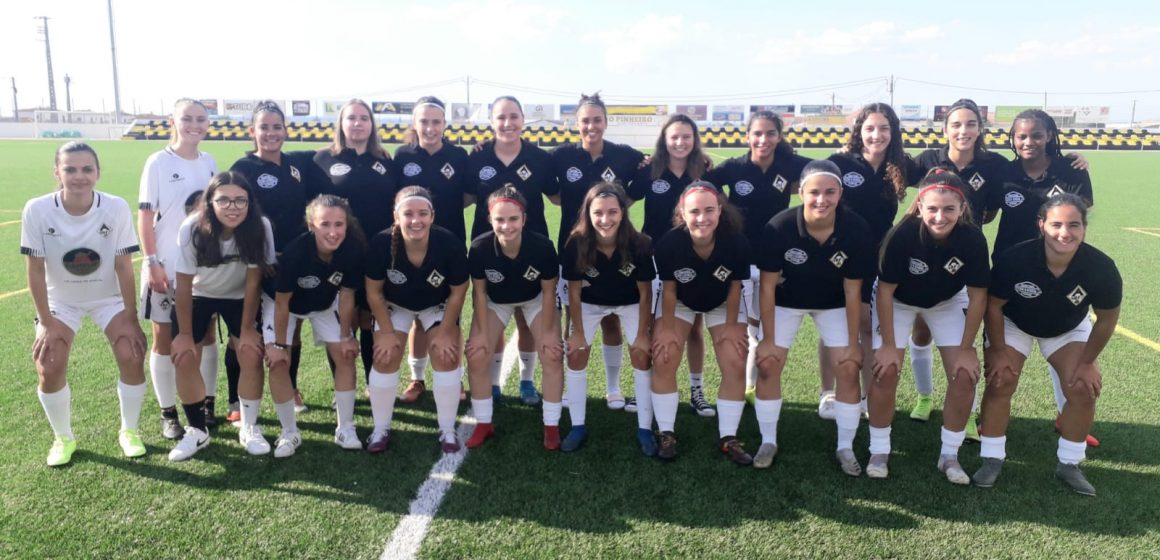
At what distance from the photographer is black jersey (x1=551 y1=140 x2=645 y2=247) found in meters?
4.91

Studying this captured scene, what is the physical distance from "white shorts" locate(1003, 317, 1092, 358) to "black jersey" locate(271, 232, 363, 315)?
3.56m

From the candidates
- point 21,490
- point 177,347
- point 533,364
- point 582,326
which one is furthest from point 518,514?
point 21,490

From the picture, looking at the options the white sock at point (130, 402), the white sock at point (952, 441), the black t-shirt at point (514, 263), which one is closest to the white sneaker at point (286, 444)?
the white sock at point (130, 402)

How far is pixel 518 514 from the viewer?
336 centimetres

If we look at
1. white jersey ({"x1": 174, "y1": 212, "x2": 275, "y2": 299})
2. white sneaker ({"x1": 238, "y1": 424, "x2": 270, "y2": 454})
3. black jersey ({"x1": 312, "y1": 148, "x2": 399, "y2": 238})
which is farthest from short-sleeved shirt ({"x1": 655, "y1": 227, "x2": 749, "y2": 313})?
white sneaker ({"x1": 238, "y1": 424, "x2": 270, "y2": 454})

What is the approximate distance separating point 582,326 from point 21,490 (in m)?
2.95

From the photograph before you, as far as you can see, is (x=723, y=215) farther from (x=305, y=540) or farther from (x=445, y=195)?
(x=305, y=540)

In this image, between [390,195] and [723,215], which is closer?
[723,215]

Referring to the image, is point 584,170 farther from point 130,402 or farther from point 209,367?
point 130,402

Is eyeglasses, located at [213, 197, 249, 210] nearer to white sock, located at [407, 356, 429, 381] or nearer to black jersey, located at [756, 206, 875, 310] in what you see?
white sock, located at [407, 356, 429, 381]

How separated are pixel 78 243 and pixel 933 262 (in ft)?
14.9

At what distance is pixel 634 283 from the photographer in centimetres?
422

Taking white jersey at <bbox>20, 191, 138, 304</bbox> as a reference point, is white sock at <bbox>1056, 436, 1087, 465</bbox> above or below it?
below

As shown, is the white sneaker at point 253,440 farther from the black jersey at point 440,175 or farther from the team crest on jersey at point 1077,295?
the team crest on jersey at point 1077,295
